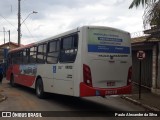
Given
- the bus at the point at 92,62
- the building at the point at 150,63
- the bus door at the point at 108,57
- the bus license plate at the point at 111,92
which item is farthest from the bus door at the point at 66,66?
the building at the point at 150,63

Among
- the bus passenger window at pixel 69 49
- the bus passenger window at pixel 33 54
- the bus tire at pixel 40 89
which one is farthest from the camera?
the bus passenger window at pixel 33 54

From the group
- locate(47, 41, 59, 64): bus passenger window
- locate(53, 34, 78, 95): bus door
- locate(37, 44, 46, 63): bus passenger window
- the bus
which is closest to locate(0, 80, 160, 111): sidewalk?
the bus

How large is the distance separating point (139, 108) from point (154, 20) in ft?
12.8

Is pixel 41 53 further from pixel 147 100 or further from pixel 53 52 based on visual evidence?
pixel 147 100

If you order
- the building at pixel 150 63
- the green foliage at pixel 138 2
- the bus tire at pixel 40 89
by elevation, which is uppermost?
the green foliage at pixel 138 2

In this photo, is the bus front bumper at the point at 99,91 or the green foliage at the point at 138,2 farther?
the green foliage at the point at 138,2

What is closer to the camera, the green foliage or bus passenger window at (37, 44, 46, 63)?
the green foliage

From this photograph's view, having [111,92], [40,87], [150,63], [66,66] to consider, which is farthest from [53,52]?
[150,63]

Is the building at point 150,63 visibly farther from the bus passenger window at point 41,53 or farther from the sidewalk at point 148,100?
the bus passenger window at point 41,53

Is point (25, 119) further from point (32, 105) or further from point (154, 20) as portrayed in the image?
point (154, 20)

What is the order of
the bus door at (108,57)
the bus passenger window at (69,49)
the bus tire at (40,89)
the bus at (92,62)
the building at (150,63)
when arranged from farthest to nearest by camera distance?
the building at (150,63)
the bus tire at (40,89)
the bus passenger window at (69,49)
the bus door at (108,57)
the bus at (92,62)

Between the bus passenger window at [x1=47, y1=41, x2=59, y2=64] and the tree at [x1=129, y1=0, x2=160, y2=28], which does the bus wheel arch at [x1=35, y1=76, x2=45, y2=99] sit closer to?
the bus passenger window at [x1=47, y1=41, x2=59, y2=64]

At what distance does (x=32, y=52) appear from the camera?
61.8 ft

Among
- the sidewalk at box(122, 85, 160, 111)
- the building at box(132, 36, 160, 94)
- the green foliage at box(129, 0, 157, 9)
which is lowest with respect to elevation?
the sidewalk at box(122, 85, 160, 111)
